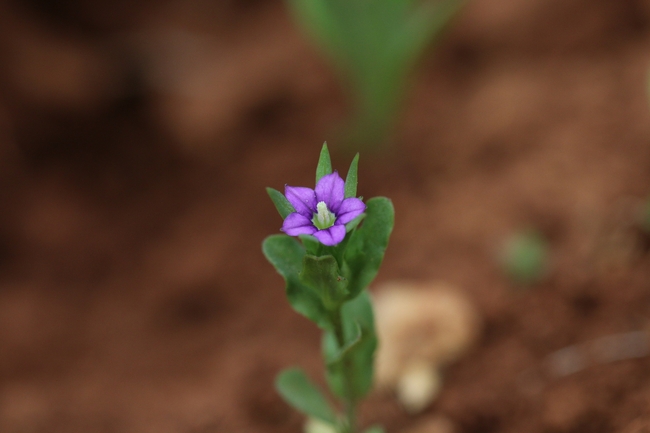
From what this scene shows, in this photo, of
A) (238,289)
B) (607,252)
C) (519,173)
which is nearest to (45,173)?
(238,289)

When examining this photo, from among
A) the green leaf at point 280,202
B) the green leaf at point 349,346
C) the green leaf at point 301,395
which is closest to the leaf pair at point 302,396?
the green leaf at point 301,395

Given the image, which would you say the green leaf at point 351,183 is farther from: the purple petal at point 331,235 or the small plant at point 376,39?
the small plant at point 376,39

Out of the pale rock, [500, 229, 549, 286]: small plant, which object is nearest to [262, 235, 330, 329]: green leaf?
the pale rock


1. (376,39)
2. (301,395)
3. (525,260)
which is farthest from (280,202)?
(376,39)

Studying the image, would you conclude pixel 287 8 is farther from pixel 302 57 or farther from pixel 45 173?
pixel 45 173

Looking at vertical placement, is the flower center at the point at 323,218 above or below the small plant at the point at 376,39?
below

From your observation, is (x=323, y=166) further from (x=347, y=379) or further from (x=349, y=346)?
(x=347, y=379)
